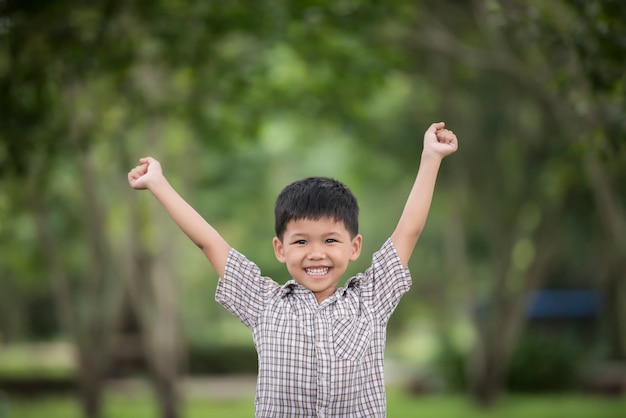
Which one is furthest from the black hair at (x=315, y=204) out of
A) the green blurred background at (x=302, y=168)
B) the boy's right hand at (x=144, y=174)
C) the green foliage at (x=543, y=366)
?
the green foliage at (x=543, y=366)

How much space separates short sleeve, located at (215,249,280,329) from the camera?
341 cm

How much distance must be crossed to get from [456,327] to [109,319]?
67.1 ft

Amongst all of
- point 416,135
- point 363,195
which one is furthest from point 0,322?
point 416,135

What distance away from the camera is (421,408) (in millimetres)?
18109

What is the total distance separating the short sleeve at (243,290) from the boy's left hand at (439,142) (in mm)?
690

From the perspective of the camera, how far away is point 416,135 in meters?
18.5

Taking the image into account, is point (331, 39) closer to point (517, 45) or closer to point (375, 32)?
point (375, 32)

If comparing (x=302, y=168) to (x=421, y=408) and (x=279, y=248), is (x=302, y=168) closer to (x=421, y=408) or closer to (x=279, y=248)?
(x=421, y=408)

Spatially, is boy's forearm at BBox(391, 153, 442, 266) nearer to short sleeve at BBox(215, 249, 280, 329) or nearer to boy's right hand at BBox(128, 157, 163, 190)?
short sleeve at BBox(215, 249, 280, 329)

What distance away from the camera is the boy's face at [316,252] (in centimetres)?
339

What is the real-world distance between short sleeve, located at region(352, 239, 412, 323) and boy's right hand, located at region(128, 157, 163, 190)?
75cm

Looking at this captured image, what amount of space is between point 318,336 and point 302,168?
2240cm

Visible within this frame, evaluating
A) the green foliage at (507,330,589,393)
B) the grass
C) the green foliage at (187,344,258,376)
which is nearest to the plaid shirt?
the grass

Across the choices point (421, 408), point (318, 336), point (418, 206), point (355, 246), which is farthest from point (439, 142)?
point (421, 408)
